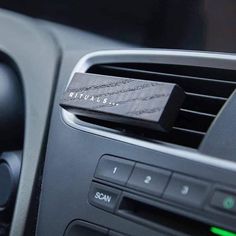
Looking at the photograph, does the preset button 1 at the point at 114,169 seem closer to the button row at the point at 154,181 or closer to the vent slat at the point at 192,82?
the button row at the point at 154,181

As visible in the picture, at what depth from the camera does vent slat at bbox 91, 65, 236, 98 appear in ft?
2.35

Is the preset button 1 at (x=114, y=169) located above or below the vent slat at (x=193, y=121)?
below

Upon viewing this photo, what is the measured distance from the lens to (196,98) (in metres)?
0.73

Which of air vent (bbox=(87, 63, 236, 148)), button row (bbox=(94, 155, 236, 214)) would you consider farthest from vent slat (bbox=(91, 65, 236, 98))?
button row (bbox=(94, 155, 236, 214))

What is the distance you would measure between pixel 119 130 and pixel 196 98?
11 cm

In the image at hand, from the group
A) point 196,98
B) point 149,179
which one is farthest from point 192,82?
point 149,179

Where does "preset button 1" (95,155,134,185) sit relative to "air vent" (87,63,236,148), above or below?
below

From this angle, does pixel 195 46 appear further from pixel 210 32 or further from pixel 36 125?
pixel 36 125

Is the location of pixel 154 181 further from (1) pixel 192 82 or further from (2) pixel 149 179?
(1) pixel 192 82

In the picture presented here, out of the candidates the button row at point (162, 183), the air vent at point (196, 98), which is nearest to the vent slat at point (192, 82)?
the air vent at point (196, 98)

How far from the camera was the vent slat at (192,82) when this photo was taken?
715 millimetres

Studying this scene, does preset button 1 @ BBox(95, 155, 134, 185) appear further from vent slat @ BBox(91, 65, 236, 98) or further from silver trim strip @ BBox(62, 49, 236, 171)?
vent slat @ BBox(91, 65, 236, 98)

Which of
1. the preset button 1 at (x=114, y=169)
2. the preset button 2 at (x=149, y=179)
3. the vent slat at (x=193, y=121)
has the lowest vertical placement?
the preset button 1 at (x=114, y=169)

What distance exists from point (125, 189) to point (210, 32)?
38cm
